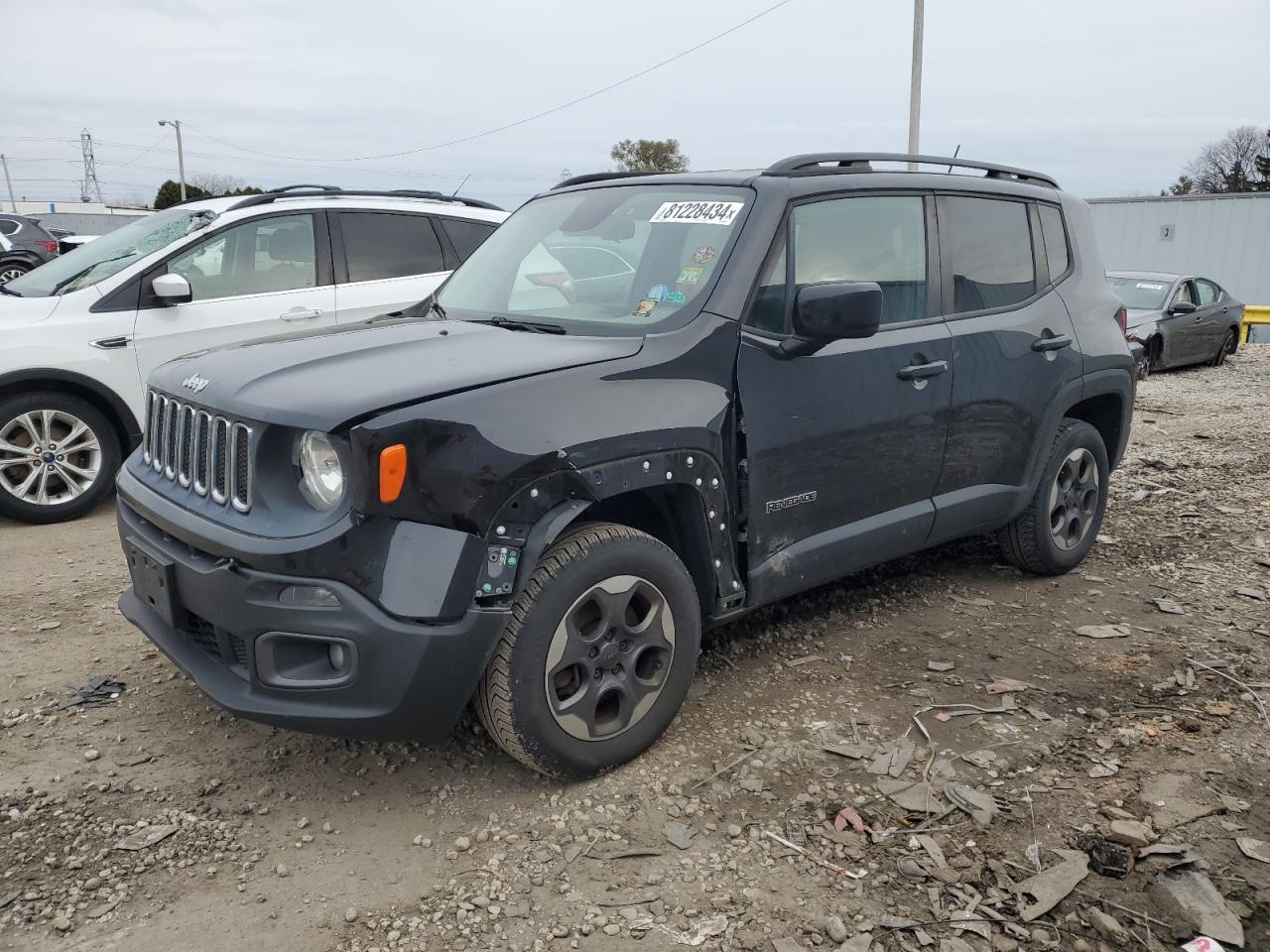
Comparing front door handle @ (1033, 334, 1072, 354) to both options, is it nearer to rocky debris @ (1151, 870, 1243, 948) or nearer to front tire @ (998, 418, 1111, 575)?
Answer: front tire @ (998, 418, 1111, 575)

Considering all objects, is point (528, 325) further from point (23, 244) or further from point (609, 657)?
point (23, 244)

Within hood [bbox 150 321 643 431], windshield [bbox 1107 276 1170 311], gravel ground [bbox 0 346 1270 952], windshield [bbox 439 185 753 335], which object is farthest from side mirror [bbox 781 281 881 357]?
windshield [bbox 1107 276 1170 311]

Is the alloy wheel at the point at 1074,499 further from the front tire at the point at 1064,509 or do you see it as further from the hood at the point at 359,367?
the hood at the point at 359,367

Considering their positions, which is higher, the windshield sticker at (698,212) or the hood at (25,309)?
the windshield sticker at (698,212)

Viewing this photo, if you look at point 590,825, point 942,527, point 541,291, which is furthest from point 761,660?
point 541,291

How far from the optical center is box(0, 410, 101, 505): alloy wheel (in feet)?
18.7

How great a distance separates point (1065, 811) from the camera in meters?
2.96

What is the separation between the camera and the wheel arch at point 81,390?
5652mm

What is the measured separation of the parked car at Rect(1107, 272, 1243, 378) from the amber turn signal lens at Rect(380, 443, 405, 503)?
41.7 feet

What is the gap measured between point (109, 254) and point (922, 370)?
5.17m

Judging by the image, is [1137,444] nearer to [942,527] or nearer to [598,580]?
[942,527]

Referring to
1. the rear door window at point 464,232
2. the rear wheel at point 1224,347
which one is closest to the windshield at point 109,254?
the rear door window at point 464,232

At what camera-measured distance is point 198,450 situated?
3.00 m

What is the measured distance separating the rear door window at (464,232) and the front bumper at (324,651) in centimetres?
→ 470
